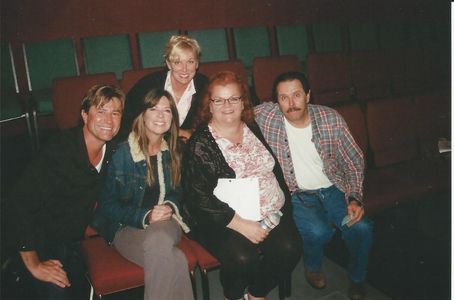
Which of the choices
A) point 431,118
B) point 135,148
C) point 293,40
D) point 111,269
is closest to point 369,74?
point 293,40

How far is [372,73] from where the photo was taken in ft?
12.6

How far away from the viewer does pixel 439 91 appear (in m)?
2.76

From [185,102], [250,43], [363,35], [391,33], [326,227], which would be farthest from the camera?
[391,33]

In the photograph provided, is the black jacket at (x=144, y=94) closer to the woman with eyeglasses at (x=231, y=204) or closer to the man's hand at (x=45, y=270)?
the woman with eyeglasses at (x=231, y=204)

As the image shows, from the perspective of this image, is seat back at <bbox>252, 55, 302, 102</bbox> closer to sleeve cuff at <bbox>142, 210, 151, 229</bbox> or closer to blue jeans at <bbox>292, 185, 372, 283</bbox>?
blue jeans at <bbox>292, 185, 372, 283</bbox>

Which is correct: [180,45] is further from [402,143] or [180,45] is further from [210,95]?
[402,143]

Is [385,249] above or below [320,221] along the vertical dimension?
below

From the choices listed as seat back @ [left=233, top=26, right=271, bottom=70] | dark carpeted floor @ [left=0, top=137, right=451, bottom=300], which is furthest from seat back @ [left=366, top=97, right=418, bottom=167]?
seat back @ [left=233, top=26, right=271, bottom=70]

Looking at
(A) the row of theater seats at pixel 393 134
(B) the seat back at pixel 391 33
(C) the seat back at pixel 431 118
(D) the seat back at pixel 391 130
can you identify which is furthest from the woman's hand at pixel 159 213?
(B) the seat back at pixel 391 33

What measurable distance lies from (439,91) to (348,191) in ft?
4.26

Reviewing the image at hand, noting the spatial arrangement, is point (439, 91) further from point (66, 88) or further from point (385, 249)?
point (66, 88)

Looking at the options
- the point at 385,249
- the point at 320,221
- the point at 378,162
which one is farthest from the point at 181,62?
the point at 385,249

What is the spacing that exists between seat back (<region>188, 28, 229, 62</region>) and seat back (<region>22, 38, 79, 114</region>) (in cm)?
127

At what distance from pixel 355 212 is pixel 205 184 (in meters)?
0.79
